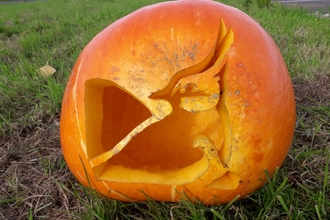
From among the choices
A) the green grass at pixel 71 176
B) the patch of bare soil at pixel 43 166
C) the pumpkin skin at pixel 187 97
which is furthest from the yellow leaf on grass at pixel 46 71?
the pumpkin skin at pixel 187 97

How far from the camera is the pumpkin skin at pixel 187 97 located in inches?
44.3

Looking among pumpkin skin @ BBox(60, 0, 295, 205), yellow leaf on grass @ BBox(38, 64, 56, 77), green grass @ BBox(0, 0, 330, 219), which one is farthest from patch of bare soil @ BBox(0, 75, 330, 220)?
A: yellow leaf on grass @ BBox(38, 64, 56, 77)

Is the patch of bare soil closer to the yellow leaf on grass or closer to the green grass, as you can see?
the green grass

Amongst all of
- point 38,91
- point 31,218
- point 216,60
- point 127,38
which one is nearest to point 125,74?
point 127,38

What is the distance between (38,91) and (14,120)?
1.04 feet

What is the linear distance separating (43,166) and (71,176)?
192 millimetres

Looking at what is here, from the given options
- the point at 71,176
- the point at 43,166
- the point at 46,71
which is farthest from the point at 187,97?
the point at 46,71

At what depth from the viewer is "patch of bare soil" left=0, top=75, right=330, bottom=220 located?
4.69ft

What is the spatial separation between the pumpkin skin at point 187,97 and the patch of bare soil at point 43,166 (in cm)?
24

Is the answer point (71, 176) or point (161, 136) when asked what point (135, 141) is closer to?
point (161, 136)

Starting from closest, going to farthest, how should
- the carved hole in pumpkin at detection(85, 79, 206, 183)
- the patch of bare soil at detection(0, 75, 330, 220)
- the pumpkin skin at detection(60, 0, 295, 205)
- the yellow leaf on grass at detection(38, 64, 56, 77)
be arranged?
the pumpkin skin at detection(60, 0, 295, 205) < the carved hole in pumpkin at detection(85, 79, 206, 183) < the patch of bare soil at detection(0, 75, 330, 220) < the yellow leaf on grass at detection(38, 64, 56, 77)

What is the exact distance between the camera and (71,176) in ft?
5.21

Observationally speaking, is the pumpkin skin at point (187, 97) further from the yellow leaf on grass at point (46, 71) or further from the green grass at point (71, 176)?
the yellow leaf on grass at point (46, 71)

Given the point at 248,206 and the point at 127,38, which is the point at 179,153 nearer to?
the point at 248,206
